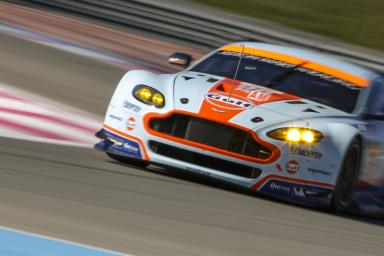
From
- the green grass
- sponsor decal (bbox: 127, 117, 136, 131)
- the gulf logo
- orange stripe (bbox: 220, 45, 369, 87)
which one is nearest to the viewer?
the gulf logo

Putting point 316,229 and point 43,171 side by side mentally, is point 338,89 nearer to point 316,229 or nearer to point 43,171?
point 316,229

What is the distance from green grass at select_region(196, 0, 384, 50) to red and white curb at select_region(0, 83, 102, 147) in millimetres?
11860

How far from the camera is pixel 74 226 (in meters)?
4.80

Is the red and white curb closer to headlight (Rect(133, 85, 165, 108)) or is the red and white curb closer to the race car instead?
the race car

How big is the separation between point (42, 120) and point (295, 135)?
10.8 ft

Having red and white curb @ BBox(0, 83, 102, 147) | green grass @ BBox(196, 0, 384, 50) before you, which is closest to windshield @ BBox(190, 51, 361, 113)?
red and white curb @ BBox(0, 83, 102, 147)

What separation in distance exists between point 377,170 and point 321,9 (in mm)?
15141

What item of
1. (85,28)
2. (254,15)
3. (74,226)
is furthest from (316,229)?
(254,15)

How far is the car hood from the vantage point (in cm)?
677

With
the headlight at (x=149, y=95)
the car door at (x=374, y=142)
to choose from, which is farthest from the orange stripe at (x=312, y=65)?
the headlight at (x=149, y=95)

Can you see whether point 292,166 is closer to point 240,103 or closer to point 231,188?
point 240,103

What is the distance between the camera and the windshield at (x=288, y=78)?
751 centimetres

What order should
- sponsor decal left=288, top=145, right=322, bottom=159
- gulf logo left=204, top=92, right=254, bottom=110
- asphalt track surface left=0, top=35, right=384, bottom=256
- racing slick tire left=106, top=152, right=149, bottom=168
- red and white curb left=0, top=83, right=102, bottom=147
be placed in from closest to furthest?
asphalt track surface left=0, top=35, right=384, bottom=256, sponsor decal left=288, top=145, right=322, bottom=159, gulf logo left=204, top=92, right=254, bottom=110, racing slick tire left=106, top=152, right=149, bottom=168, red and white curb left=0, top=83, right=102, bottom=147

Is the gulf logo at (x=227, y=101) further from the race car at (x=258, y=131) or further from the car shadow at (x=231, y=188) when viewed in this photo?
the car shadow at (x=231, y=188)
